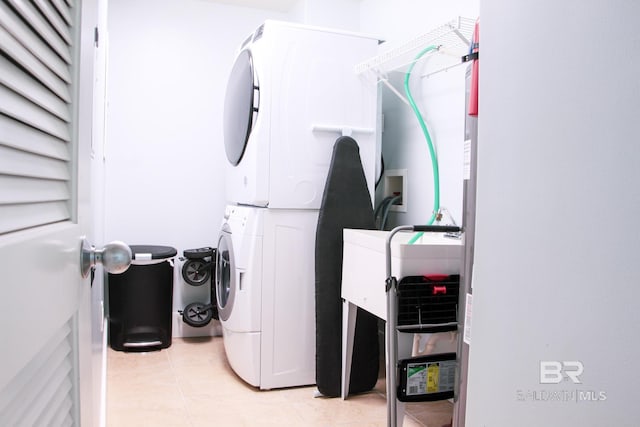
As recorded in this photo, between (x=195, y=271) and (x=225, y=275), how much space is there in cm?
55

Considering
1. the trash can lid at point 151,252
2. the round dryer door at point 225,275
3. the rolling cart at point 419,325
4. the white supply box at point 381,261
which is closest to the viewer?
the rolling cart at point 419,325

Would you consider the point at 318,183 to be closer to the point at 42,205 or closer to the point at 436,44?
the point at 436,44

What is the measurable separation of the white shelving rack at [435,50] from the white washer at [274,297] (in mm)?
816

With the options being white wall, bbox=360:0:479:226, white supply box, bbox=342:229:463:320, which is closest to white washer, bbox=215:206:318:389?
white supply box, bbox=342:229:463:320

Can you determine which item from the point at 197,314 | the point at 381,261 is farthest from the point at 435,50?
the point at 197,314

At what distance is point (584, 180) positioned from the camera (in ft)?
2.08

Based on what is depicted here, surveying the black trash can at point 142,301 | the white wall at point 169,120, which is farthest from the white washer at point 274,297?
the white wall at point 169,120

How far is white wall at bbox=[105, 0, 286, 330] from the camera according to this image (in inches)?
130

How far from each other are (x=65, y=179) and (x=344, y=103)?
7.03ft

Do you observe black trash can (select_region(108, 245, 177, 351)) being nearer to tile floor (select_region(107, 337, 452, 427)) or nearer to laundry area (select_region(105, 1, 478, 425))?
tile floor (select_region(107, 337, 452, 427))

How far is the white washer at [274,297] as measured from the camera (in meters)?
2.51

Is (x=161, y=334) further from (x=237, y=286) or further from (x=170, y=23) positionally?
(x=170, y=23)

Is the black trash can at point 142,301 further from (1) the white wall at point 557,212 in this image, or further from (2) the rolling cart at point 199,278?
(1) the white wall at point 557,212

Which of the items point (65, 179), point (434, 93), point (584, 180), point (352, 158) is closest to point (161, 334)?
point (352, 158)
